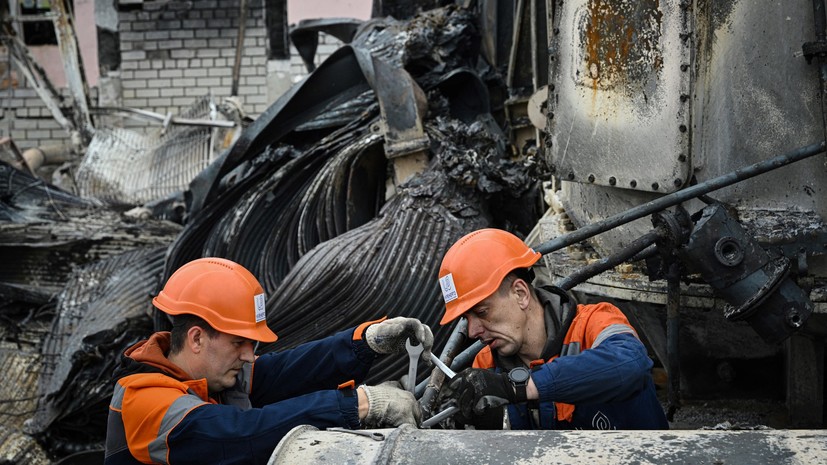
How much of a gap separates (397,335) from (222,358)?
51cm

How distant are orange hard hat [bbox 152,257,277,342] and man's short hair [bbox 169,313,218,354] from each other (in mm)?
40

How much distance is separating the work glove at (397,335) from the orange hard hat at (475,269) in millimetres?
89

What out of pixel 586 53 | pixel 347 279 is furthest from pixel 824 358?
pixel 347 279

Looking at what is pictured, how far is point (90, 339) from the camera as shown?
586 centimetres

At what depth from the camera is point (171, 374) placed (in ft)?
9.36

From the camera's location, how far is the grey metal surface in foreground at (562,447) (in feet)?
7.10

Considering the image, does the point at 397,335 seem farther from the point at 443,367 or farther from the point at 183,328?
the point at 183,328

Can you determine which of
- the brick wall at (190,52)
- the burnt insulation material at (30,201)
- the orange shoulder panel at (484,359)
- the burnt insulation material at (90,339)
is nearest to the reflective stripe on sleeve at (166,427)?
the orange shoulder panel at (484,359)

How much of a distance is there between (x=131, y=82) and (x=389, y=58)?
361 inches

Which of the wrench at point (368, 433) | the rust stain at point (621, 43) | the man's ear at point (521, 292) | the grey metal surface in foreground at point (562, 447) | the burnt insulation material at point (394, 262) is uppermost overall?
the rust stain at point (621, 43)

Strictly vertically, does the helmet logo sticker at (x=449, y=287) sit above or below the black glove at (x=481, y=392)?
above

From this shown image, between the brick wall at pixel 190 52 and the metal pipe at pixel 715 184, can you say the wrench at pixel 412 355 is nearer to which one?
the metal pipe at pixel 715 184

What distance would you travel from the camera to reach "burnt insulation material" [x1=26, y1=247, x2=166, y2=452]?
5574 millimetres

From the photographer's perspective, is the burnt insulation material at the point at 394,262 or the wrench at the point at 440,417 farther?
the burnt insulation material at the point at 394,262
